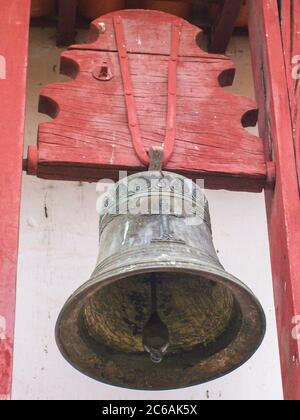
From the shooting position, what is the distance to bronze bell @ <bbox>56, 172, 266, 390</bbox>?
2.28 metres

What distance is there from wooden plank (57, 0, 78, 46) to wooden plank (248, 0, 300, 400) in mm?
592

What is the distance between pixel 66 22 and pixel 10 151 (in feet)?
3.40

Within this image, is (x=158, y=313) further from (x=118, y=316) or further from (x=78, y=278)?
(x=78, y=278)

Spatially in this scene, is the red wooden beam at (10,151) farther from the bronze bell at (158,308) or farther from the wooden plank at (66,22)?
the wooden plank at (66,22)

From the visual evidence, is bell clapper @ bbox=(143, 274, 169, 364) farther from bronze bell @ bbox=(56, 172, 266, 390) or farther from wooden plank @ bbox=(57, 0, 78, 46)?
wooden plank @ bbox=(57, 0, 78, 46)

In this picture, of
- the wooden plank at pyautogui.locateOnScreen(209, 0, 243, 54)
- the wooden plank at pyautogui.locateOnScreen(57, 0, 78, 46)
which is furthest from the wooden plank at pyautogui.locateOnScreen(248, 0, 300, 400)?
the wooden plank at pyautogui.locateOnScreen(57, 0, 78, 46)

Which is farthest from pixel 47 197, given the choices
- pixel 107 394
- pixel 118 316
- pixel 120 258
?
pixel 120 258

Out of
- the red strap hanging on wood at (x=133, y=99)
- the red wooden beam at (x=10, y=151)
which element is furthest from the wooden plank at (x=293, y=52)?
the red wooden beam at (x=10, y=151)

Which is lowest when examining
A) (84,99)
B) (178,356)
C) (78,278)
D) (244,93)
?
(178,356)

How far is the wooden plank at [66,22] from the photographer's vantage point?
324 centimetres

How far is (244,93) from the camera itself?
3486 mm

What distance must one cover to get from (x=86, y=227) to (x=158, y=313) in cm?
82

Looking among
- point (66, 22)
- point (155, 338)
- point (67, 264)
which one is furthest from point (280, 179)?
point (66, 22)

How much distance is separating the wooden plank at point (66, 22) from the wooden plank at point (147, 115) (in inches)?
17.5
